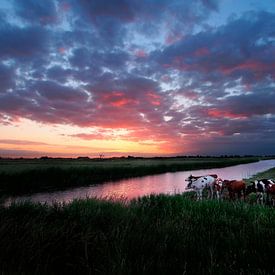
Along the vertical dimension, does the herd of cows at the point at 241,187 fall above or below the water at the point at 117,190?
above

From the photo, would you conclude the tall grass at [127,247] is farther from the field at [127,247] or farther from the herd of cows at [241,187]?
the herd of cows at [241,187]

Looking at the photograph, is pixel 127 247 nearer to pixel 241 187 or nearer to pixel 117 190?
pixel 241 187

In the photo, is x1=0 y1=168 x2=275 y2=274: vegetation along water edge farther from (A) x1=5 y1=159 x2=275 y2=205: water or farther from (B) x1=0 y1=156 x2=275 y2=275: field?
(A) x1=5 y1=159 x2=275 y2=205: water

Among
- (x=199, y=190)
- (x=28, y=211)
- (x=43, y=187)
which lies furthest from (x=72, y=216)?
(x=43, y=187)

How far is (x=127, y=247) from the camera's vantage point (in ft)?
18.0

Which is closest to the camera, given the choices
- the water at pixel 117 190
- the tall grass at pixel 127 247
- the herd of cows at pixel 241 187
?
the tall grass at pixel 127 247

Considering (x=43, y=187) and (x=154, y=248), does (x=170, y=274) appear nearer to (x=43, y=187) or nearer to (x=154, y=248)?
(x=154, y=248)

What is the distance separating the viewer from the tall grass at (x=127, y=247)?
474 cm

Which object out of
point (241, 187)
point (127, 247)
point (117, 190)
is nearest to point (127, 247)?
point (127, 247)

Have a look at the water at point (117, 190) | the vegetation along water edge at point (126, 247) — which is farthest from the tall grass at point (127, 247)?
the water at point (117, 190)

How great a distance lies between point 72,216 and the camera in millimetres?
7633

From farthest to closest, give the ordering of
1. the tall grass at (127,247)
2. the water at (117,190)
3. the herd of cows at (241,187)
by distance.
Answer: the water at (117,190) < the herd of cows at (241,187) < the tall grass at (127,247)

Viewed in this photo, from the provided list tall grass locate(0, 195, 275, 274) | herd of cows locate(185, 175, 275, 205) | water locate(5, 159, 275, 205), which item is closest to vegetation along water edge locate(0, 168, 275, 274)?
tall grass locate(0, 195, 275, 274)

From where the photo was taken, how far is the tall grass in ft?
15.6
